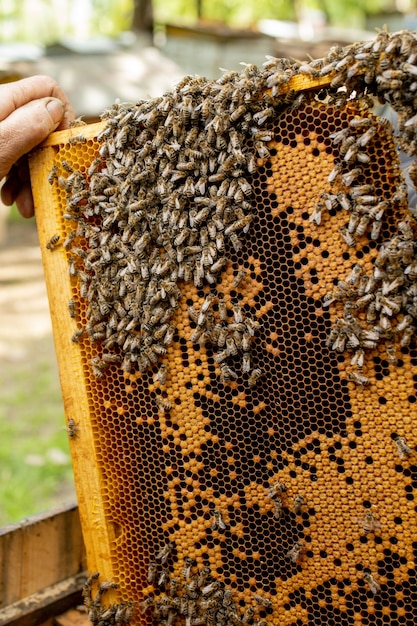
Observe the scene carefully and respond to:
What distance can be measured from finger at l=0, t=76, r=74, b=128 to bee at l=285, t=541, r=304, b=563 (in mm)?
2156

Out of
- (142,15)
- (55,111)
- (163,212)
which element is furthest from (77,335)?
(142,15)

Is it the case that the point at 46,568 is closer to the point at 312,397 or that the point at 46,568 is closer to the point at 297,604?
the point at 297,604

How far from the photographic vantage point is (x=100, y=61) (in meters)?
14.2

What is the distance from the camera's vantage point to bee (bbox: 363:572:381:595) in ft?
6.75

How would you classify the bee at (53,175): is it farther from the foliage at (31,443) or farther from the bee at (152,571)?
the foliage at (31,443)

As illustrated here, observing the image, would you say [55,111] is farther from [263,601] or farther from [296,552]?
[263,601]

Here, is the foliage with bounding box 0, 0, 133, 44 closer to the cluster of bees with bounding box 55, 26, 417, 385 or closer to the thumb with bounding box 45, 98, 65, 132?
the thumb with bounding box 45, 98, 65, 132

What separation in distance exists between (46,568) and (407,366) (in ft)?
6.67

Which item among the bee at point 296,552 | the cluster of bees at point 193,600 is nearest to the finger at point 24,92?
the cluster of bees at point 193,600

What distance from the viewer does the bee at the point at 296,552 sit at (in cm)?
218

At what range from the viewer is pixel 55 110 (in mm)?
2621

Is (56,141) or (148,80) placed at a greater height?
(56,141)

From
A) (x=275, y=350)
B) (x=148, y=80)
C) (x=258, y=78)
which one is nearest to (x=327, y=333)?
(x=275, y=350)

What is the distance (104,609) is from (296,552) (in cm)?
91
